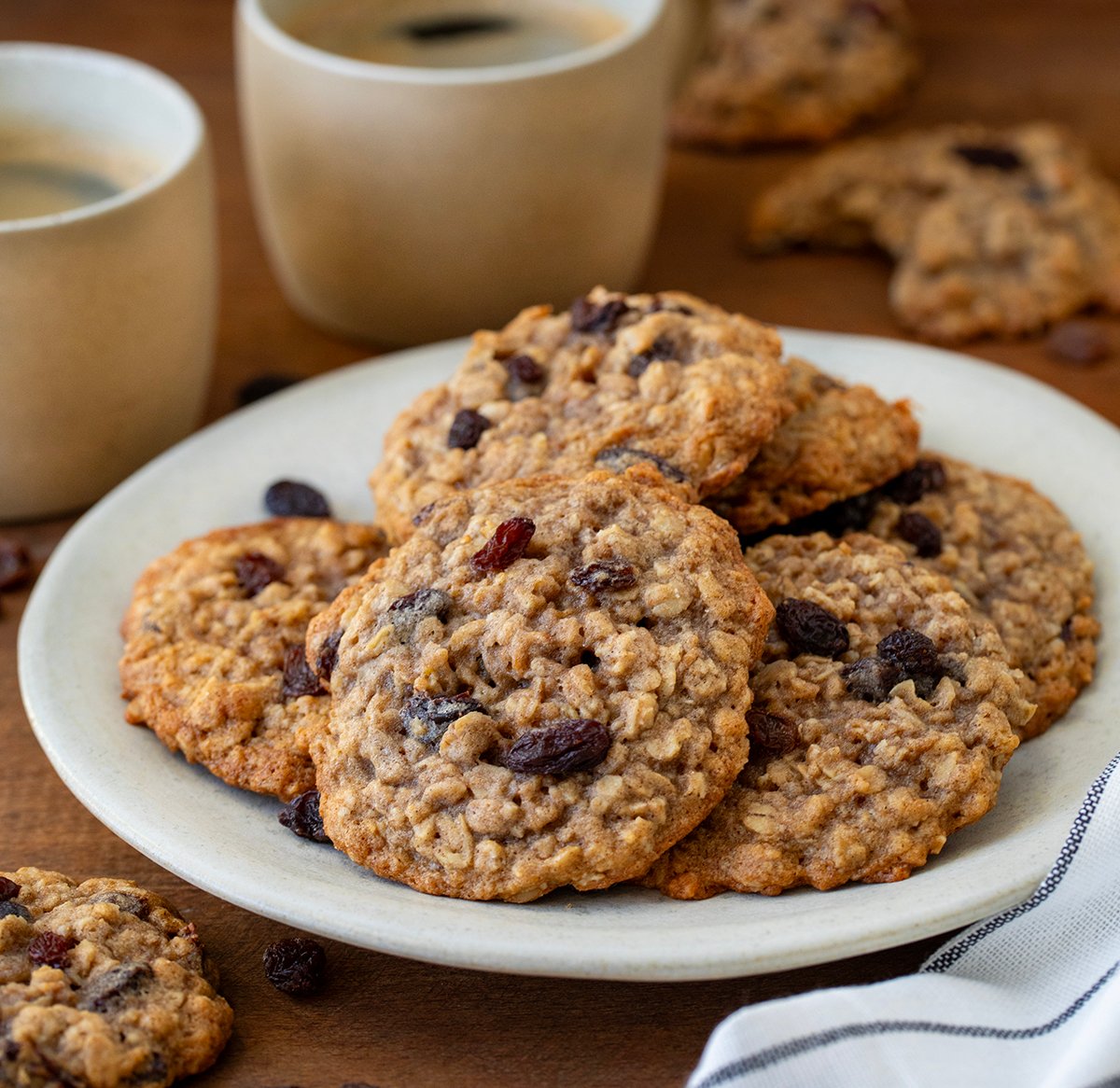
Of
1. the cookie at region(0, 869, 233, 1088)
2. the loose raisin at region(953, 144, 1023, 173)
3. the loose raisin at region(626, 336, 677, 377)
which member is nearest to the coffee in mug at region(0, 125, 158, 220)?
the loose raisin at region(626, 336, 677, 377)

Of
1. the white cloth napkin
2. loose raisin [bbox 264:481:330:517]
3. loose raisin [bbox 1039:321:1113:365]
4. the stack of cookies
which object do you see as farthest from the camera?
loose raisin [bbox 1039:321:1113:365]

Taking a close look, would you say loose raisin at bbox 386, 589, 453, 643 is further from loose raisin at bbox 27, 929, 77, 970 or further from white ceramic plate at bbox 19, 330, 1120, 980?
loose raisin at bbox 27, 929, 77, 970

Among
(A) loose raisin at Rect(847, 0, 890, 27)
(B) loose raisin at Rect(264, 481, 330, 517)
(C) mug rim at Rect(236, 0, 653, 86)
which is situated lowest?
(B) loose raisin at Rect(264, 481, 330, 517)

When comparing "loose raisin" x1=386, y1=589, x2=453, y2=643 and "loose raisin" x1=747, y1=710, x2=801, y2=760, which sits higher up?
"loose raisin" x1=386, y1=589, x2=453, y2=643

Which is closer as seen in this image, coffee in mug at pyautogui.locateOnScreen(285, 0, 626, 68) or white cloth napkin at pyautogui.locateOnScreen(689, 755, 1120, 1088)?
white cloth napkin at pyautogui.locateOnScreen(689, 755, 1120, 1088)

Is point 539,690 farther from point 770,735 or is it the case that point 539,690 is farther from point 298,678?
point 298,678

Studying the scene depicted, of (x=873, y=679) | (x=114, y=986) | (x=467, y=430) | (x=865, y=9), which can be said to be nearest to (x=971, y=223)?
(x=865, y=9)

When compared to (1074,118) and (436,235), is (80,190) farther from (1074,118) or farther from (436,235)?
(1074,118)

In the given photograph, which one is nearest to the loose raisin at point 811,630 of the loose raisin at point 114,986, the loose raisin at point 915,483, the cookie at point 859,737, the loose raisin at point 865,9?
the cookie at point 859,737
